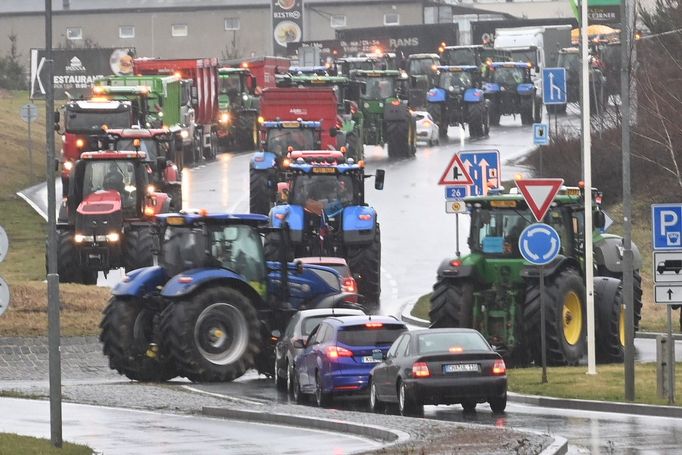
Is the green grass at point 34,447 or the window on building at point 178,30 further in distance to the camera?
the window on building at point 178,30

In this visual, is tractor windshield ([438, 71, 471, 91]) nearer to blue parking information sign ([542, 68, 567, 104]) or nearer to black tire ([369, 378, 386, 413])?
blue parking information sign ([542, 68, 567, 104])

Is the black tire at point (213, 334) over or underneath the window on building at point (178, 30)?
underneath

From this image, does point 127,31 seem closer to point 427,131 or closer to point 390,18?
point 390,18

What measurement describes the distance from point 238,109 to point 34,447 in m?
52.4

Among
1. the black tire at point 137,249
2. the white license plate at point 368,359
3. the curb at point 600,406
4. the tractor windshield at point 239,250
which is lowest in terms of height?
the curb at point 600,406

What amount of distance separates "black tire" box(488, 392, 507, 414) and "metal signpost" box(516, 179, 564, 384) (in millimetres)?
3220

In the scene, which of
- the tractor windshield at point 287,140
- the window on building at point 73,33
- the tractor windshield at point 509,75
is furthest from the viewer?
the window on building at point 73,33

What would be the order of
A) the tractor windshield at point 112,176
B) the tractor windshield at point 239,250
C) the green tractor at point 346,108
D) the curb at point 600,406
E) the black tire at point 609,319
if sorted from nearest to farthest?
the curb at point 600,406, the tractor windshield at point 239,250, the black tire at point 609,319, the tractor windshield at point 112,176, the green tractor at point 346,108

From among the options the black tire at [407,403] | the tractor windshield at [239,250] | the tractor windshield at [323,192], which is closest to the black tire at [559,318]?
the tractor windshield at [239,250]

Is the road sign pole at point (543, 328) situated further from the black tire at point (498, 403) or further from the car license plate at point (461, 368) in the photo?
the car license plate at point (461, 368)

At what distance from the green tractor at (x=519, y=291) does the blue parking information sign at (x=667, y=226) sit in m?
4.97

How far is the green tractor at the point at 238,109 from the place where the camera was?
70.6 m

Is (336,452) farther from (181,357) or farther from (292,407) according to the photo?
(181,357)

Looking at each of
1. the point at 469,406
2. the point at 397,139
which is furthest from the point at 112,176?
the point at 397,139
